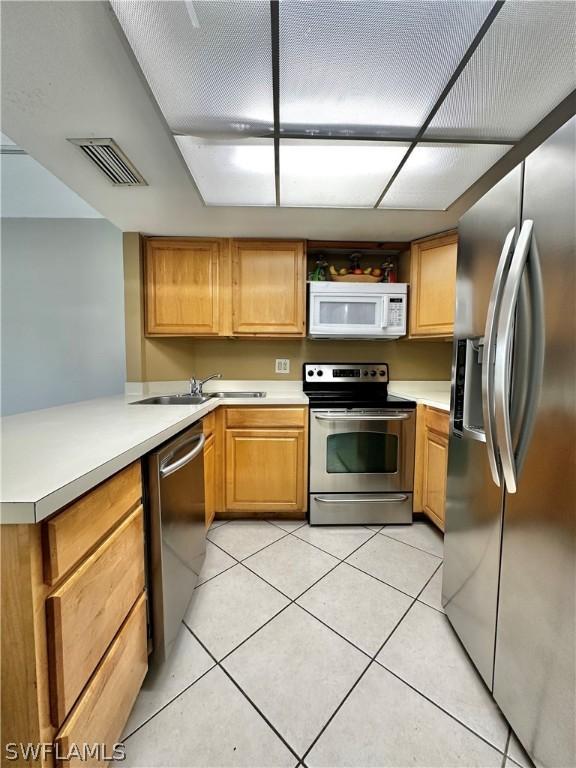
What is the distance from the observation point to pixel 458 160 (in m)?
1.39

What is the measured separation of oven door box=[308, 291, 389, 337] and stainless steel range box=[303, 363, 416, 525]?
596 millimetres

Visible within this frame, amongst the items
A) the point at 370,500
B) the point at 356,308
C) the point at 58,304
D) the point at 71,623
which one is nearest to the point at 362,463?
the point at 370,500

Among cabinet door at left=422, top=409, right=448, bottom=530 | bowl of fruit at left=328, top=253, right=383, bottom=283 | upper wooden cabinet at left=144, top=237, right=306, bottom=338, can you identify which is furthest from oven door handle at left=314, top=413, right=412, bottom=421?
bowl of fruit at left=328, top=253, right=383, bottom=283

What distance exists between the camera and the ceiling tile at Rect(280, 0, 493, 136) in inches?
31.4

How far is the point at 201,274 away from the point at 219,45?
1473mm

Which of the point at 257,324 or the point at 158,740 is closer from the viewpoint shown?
the point at 158,740

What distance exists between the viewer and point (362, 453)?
2053 millimetres

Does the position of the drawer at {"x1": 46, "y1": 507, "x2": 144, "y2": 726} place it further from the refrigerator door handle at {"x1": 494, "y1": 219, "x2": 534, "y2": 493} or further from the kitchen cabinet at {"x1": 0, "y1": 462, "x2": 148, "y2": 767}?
the refrigerator door handle at {"x1": 494, "y1": 219, "x2": 534, "y2": 493}

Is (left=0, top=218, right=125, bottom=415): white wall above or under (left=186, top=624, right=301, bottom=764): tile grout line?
above

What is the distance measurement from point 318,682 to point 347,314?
2066 millimetres

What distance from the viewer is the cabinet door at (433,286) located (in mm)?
2076

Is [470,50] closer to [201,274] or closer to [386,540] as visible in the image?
[201,274]

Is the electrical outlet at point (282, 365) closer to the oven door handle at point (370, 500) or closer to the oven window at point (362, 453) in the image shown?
the oven window at point (362, 453)

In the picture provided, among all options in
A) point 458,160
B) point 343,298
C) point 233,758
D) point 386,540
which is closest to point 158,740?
point 233,758
